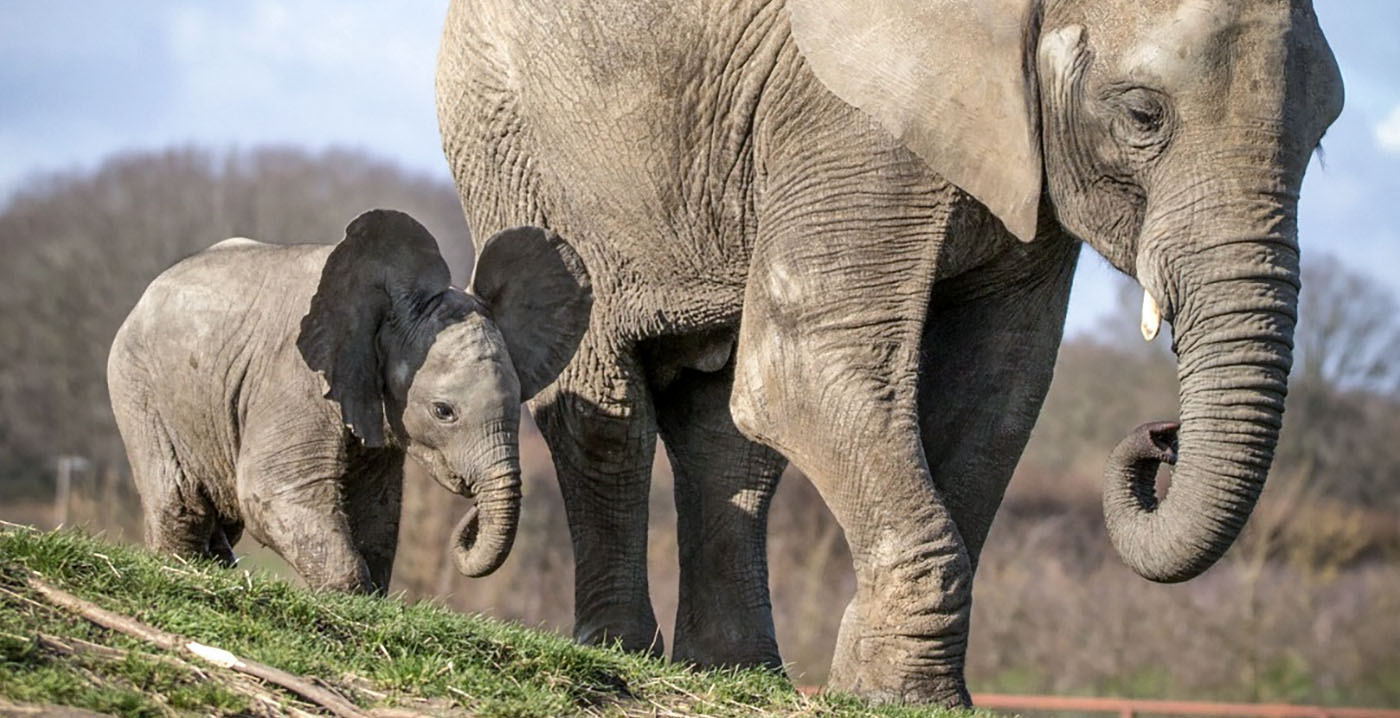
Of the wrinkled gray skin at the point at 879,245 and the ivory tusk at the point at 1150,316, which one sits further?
the ivory tusk at the point at 1150,316

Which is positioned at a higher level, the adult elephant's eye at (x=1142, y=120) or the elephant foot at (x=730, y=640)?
the adult elephant's eye at (x=1142, y=120)

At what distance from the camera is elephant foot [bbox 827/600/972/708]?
18.9 ft

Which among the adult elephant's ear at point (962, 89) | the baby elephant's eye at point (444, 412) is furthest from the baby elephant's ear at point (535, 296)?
the adult elephant's ear at point (962, 89)

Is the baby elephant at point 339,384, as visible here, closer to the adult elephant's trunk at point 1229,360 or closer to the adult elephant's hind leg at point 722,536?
the adult elephant's hind leg at point 722,536

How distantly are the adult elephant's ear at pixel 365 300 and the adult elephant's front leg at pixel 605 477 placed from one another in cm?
73

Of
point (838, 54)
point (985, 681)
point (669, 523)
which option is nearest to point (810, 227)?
point (838, 54)

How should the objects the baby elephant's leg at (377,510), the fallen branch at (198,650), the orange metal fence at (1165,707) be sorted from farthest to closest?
1. the orange metal fence at (1165,707)
2. the baby elephant's leg at (377,510)
3. the fallen branch at (198,650)

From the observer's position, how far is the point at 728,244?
6.52m

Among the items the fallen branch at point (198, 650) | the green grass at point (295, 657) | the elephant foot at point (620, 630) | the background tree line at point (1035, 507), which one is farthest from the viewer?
the background tree line at point (1035, 507)

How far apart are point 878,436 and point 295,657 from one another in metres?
1.92

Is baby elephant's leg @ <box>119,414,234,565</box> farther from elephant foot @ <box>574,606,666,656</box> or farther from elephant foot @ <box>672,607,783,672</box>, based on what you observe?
elephant foot @ <box>672,607,783,672</box>

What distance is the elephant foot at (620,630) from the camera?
7301 mm

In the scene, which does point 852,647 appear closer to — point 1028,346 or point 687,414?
point 1028,346

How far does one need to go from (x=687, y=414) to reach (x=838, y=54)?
1.98 meters
